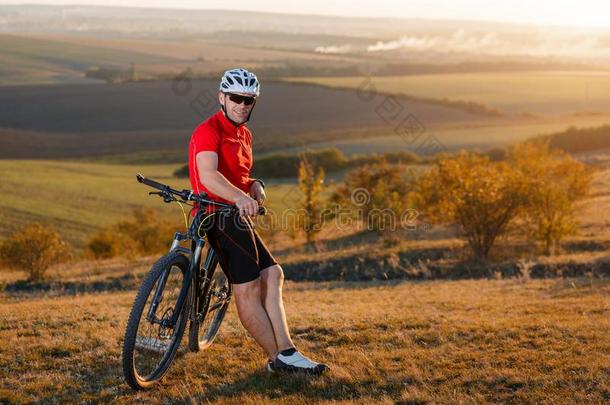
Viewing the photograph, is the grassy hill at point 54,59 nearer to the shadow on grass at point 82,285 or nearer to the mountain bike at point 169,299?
the shadow on grass at point 82,285

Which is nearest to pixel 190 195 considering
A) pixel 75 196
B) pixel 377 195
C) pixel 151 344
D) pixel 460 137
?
pixel 151 344

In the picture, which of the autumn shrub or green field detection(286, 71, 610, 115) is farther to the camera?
green field detection(286, 71, 610, 115)

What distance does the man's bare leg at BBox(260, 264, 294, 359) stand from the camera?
6.75m

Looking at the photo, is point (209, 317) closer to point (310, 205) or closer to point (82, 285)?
point (82, 285)

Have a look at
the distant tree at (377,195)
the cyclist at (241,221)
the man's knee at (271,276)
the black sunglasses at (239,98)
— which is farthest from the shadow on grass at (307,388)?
the distant tree at (377,195)

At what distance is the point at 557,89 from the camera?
136625mm

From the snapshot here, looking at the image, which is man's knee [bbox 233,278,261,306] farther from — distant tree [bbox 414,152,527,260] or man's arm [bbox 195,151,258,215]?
distant tree [bbox 414,152,527,260]

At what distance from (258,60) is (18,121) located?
89239 millimetres

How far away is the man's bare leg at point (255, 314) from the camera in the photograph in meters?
6.64

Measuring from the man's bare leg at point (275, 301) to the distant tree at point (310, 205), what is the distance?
2401 centimetres

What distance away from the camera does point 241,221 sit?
257 inches

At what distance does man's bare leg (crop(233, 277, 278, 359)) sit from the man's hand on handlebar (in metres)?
0.81

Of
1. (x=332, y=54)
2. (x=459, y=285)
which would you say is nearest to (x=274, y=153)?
(x=459, y=285)

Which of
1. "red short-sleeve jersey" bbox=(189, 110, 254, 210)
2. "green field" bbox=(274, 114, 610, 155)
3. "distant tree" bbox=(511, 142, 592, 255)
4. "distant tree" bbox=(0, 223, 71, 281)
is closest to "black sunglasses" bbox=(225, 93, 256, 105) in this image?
"red short-sleeve jersey" bbox=(189, 110, 254, 210)
